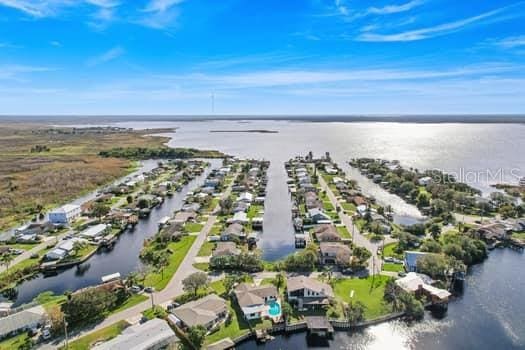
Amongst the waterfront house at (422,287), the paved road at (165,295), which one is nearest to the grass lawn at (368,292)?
the waterfront house at (422,287)

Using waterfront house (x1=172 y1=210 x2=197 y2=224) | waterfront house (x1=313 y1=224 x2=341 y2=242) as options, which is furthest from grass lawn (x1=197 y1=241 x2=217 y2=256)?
waterfront house (x1=313 y1=224 x2=341 y2=242)

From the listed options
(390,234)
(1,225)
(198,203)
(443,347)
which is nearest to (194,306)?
(443,347)

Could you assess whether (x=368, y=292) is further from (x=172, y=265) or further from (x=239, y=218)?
(x=239, y=218)

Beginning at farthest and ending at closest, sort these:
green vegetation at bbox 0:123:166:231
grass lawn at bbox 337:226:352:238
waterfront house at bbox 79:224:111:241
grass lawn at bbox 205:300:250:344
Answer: green vegetation at bbox 0:123:166:231 → waterfront house at bbox 79:224:111:241 → grass lawn at bbox 337:226:352:238 → grass lawn at bbox 205:300:250:344

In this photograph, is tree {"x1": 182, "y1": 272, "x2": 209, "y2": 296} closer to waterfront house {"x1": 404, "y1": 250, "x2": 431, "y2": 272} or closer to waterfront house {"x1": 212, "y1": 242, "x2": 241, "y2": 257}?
waterfront house {"x1": 212, "y1": 242, "x2": 241, "y2": 257}

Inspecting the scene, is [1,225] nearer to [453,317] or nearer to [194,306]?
[194,306]
